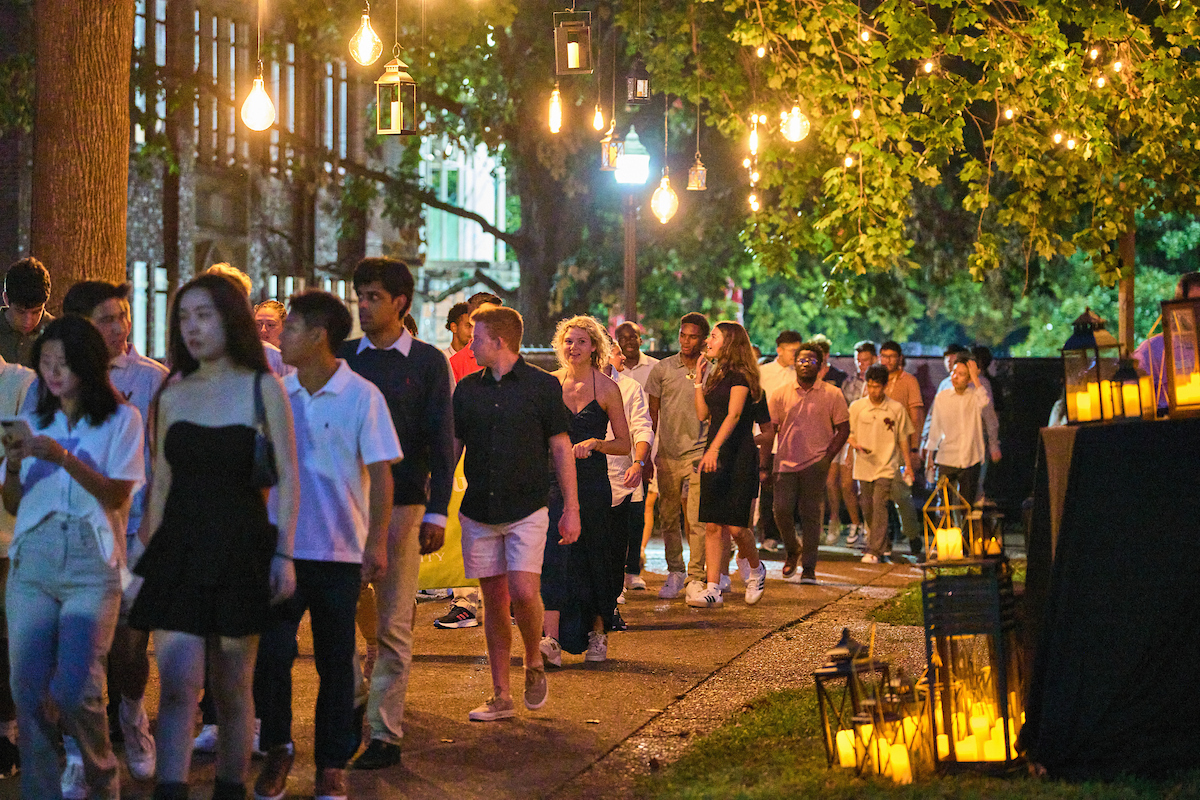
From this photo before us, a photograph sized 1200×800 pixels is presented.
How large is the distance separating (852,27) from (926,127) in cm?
145

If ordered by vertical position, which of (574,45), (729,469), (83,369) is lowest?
(729,469)

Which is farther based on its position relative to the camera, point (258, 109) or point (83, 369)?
point (258, 109)

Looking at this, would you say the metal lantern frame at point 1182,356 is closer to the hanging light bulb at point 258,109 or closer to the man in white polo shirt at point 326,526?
the man in white polo shirt at point 326,526

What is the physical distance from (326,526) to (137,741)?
137 centimetres

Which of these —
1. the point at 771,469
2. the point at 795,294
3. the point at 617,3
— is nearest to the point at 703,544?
the point at 771,469

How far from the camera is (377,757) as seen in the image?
251 inches

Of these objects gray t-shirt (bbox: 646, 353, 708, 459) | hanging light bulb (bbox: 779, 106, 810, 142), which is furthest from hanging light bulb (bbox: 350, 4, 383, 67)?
hanging light bulb (bbox: 779, 106, 810, 142)

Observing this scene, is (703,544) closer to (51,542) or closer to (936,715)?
(936,715)

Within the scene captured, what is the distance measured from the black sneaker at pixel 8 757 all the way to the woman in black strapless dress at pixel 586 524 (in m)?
3.24

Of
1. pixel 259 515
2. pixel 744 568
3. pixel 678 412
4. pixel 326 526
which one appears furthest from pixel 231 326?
pixel 744 568

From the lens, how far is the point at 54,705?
5305mm

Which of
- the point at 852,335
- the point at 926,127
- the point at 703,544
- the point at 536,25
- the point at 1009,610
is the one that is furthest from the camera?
the point at 852,335

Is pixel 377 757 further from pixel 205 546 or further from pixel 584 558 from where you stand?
pixel 584 558

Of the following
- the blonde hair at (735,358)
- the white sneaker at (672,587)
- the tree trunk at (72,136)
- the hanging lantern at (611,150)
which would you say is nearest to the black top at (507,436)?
the tree trunk at (72,136)
